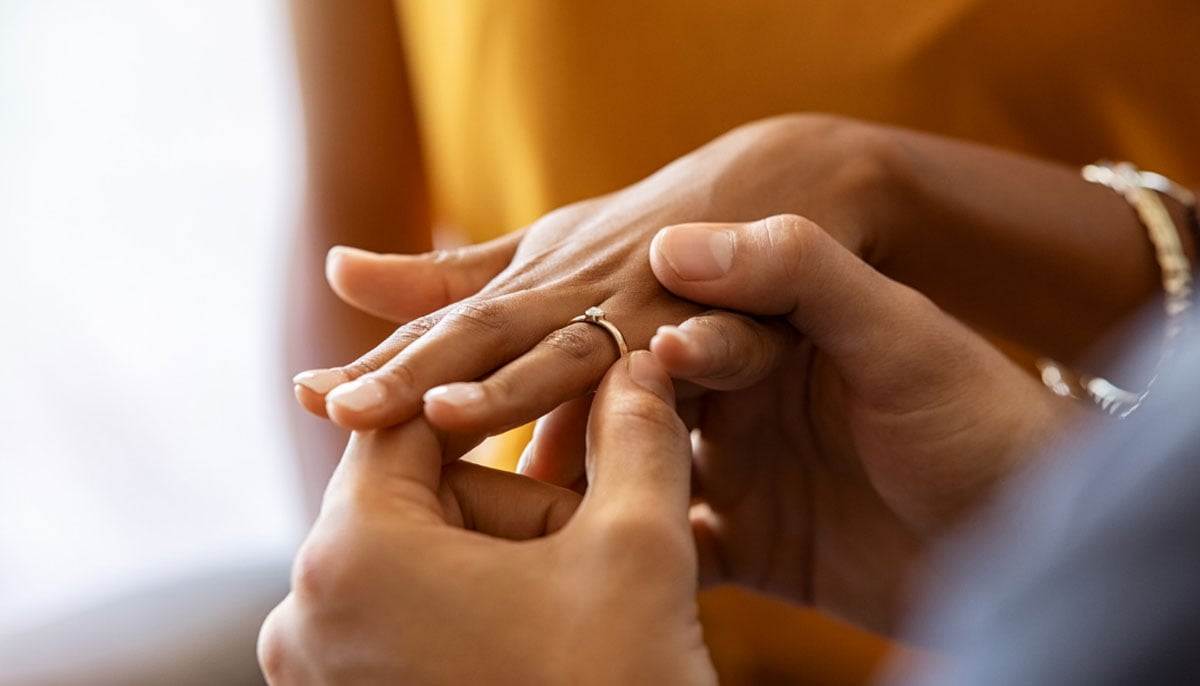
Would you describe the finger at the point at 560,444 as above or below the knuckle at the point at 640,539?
below

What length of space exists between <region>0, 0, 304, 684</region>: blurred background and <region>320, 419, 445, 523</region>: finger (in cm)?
81

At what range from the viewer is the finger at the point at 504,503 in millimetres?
681

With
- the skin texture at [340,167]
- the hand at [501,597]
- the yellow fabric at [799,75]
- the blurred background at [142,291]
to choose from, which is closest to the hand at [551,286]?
the hand at [501,597]

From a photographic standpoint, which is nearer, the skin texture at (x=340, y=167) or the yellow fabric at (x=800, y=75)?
the yellow fabric at (x=800, y=75)

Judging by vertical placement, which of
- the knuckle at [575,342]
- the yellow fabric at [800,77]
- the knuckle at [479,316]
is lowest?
the knuckle at [575,342]

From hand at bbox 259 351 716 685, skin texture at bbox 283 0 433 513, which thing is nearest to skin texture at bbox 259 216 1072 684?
hand at bbox 259 351 716 685

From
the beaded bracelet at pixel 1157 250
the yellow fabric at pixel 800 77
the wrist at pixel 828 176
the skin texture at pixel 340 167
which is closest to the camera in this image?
the wrist at pixel 828 176

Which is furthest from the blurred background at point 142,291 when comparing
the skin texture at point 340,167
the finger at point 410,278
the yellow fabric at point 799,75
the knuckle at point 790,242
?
the knuckle at point 790,242

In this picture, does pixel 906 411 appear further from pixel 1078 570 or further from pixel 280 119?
pixel 280 119

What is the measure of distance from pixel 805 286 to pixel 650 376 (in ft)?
0.45

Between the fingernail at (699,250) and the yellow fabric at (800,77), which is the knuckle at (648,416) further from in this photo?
the yellow fabric at (800,77)

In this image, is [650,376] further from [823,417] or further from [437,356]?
[823,417]

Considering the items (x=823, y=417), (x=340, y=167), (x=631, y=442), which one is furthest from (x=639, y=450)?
(x=340, y=167)

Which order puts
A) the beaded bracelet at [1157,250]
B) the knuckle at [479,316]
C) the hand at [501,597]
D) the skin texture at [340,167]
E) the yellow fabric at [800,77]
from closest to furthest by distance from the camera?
the hand at [501,597] → the knuckle at [479,316] → the beaded bracelet at [1157,250] → the yellow fabric at [800,77] → the skin texture at [340,167]
